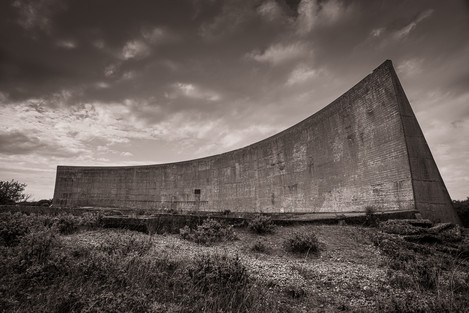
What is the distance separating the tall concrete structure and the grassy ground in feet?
9.25

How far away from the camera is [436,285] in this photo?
151 inches

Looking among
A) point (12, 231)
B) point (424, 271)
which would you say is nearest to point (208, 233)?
point (12, 231)

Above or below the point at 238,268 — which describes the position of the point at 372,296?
below

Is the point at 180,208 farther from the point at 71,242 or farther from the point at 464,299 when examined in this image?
the point at 464,299

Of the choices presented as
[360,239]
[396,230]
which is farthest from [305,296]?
[396,230]

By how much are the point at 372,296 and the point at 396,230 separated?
3605 mm

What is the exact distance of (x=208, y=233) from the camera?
719 cm

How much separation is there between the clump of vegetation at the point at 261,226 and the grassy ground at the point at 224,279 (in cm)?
178

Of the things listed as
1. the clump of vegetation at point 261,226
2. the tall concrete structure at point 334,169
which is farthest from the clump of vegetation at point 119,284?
the tall concrete structure at point 334,169

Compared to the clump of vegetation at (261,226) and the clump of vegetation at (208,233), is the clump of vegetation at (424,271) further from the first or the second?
the clump of vegetation at (208,233)

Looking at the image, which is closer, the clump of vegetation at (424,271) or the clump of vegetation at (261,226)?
the clump of vegetation at (424,271)

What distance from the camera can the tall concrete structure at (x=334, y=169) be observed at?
817cm

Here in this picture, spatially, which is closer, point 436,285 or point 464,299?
point 464,299

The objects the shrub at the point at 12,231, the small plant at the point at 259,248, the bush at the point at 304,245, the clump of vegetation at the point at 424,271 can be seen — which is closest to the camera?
the clump of vegetation at the point at 424,271
